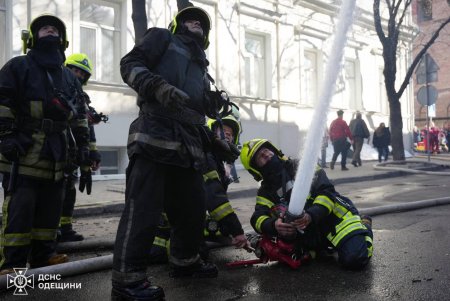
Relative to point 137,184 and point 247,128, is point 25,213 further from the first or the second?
point 247,128

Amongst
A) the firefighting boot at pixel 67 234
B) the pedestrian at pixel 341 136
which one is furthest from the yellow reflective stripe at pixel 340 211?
the pedestrian at pixel 341 136

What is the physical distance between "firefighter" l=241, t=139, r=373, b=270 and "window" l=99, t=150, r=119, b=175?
821 cm

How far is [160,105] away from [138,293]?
1.07 metres

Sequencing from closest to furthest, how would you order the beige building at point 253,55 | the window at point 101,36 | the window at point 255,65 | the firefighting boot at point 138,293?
1. the firefighting boot at point 138,293
2. the beige building at point 253,55
3. the window at point 101,36
4. the window at point 255,65

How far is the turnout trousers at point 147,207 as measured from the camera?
2.70 meters

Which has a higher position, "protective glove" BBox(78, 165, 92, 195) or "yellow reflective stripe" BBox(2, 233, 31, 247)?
"protective glove" BBox(78, 165, 92, 195)

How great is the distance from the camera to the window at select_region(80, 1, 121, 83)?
1105cm

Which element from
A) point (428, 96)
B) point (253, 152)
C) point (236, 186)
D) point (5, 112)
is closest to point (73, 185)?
point (5, 112)

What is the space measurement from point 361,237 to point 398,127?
37.5ft

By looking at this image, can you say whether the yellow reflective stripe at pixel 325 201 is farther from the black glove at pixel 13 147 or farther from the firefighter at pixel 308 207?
the black glove at pixel 13 147

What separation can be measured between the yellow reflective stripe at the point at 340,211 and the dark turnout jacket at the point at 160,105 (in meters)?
1.19

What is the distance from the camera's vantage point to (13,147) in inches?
124

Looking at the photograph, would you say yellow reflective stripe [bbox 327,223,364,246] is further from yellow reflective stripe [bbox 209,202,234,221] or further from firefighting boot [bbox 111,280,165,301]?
firefighting boot [bbox 111,280,165,301]

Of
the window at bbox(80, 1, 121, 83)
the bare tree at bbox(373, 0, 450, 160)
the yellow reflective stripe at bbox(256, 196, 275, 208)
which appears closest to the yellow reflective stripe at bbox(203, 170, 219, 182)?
the yellow reflective stripe at bbox(256, 196, 275, 208)
